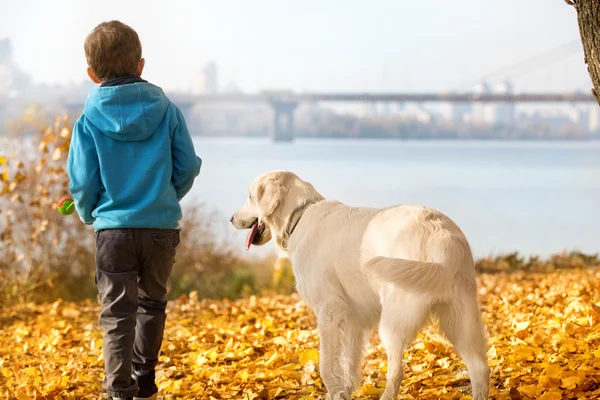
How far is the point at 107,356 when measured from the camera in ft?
8.94

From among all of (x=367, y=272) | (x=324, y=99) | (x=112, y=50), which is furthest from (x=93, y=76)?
(x=324, y=99)

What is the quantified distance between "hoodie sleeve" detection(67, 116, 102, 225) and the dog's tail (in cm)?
106

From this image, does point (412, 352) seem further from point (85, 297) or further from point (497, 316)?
point (85, 297)

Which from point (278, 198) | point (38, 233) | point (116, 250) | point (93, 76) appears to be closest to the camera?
point (116, 250)

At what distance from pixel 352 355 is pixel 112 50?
146 cm

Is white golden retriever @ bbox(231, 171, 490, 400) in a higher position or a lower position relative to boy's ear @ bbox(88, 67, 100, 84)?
lower

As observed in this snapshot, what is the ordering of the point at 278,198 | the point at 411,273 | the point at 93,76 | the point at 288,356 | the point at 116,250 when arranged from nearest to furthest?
1. the point at 411,273
2. the point at 116,250
3. the point at 93,76
4. the point at 278,198
5. the point at 288,356

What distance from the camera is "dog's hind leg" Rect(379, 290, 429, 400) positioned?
242cm

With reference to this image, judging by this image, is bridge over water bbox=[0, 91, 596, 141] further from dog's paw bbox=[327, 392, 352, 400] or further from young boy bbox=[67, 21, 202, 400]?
dog's paw bbox=[327, 392, 352, 400]

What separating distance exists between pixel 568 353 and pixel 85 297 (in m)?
5.02

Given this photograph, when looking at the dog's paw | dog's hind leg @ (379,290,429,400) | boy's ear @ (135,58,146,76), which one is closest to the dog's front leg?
the dog's paw

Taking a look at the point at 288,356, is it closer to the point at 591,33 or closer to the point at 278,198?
the point at 278,198

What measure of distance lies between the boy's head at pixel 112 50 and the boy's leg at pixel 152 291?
0.61 m

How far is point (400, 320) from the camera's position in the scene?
96.4 inches
